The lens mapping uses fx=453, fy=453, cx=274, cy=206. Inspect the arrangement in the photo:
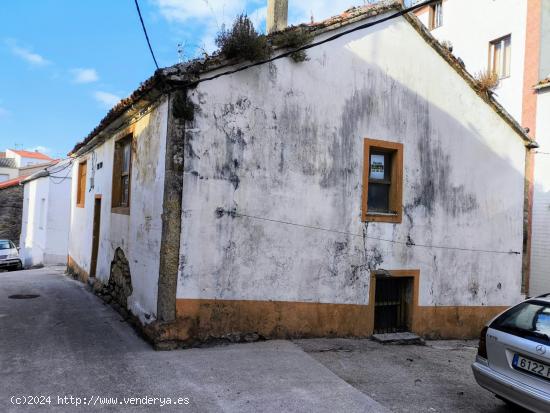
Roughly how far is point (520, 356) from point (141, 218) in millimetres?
5774

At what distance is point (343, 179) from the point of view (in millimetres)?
7816

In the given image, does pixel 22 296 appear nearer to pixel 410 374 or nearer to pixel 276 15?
pixel 276 15

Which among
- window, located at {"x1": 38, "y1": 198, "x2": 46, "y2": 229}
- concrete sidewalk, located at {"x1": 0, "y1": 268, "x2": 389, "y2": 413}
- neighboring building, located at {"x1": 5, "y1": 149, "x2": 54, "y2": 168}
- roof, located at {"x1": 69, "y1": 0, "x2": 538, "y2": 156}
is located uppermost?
neighboring building, located at {"x1": 5, "y1": 149, "x2": 54, "y2": 168}

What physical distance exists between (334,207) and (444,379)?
3092 millimetres

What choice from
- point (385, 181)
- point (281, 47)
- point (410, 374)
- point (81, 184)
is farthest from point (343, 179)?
point (81, 184)

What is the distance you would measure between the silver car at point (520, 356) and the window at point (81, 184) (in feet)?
39.3

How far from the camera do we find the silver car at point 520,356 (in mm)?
4273

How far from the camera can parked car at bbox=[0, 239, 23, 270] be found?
21250 millimetres

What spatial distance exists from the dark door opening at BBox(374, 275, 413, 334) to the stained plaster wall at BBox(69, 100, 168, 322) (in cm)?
412

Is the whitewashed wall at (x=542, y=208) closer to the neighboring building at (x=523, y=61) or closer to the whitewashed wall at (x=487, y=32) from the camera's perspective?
the neighboring building at (x=523, y=61)

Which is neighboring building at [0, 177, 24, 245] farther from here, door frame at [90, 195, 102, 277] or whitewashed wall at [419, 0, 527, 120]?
whitewashed wall at [419, 0, 527, 120]

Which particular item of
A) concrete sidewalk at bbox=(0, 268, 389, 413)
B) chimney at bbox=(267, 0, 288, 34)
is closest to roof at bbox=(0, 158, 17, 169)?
concrete sidewalk at bbox=(0, 268, 389, 413)

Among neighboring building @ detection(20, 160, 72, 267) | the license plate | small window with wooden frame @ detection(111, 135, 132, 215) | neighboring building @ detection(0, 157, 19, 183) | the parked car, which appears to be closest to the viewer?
the license plate

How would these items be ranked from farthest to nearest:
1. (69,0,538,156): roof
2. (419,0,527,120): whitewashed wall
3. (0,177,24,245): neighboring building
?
(0,177,24,245): neighboring building
(419,0,527,120): whitewashed wall
(69,0,538,156): roof
